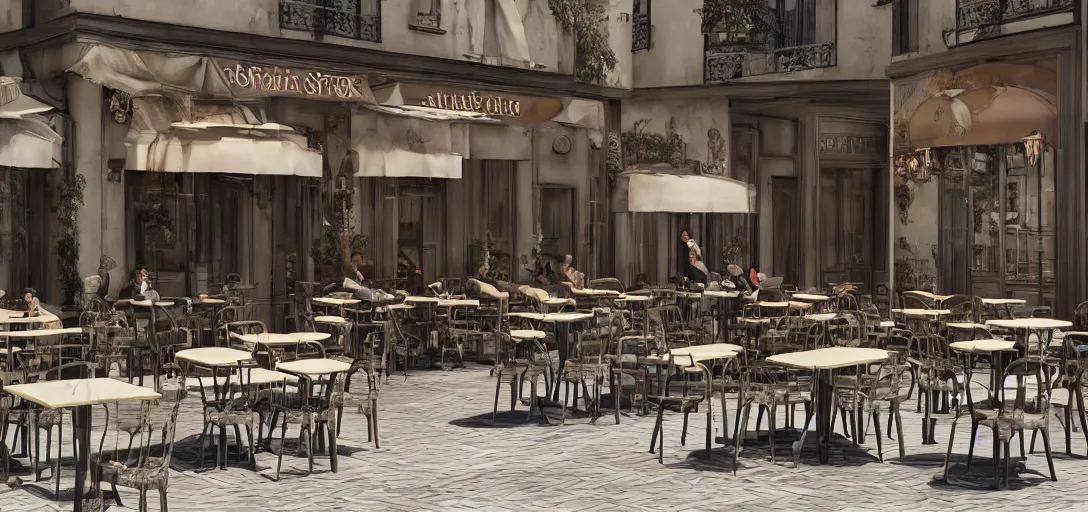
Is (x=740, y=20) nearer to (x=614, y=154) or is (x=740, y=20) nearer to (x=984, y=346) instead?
(x=614, y=154)

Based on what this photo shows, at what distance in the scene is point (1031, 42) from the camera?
1697 cm

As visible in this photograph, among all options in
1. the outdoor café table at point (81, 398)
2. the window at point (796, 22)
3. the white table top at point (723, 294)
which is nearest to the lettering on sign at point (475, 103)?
the white table top at point (723, 294)

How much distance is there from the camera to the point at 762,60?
2291 cm

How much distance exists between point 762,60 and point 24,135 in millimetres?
13464

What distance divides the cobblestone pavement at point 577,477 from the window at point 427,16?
368 inches

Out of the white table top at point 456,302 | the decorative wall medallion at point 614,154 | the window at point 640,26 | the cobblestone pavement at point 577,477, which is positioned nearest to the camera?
the cobblestone pavement at point 577,477

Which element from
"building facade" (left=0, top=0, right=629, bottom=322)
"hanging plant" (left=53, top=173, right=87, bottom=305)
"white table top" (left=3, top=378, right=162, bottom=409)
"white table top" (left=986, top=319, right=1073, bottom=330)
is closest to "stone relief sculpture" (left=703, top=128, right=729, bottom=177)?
"building facade" (left=0, top=0, right=629, bottom=322)

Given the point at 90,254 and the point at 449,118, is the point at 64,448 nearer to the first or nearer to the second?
the point at 90,254

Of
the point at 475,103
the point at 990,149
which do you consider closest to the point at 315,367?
the point at 475,103

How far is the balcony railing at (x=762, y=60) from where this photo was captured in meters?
22.4

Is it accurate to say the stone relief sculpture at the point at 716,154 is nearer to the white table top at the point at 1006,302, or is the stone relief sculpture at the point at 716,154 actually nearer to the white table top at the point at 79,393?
the white table top at the point at 1006,302

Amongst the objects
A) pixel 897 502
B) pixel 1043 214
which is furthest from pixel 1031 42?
pixel 897 502

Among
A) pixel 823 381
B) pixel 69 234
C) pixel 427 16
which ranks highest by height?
pixel 427 16

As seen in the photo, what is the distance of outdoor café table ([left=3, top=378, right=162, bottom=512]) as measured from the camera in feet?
25.6
